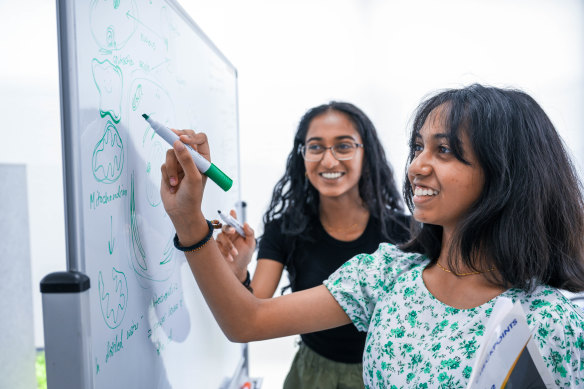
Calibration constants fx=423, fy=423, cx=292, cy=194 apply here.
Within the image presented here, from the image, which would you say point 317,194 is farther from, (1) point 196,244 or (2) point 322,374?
(1) point 196,244

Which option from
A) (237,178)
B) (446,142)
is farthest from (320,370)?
(446,142)

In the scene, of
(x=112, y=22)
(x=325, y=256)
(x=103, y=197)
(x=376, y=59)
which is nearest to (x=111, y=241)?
(x=103, y=197)

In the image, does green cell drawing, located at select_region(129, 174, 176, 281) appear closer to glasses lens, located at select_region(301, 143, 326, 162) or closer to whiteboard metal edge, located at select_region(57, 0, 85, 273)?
whiteboard metal edge, located at select_region(57, 0, 85, 273)

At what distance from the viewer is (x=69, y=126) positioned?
0.58 metres

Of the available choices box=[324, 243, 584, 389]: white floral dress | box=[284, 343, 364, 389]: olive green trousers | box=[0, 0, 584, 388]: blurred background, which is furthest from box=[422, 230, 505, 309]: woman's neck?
box=[0, 0, 584, 388]: blurred background

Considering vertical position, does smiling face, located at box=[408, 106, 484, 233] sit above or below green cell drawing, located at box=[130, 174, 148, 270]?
above

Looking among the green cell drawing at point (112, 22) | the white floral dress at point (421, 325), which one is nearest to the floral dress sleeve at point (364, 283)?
the white floral dress at point (421, 325)

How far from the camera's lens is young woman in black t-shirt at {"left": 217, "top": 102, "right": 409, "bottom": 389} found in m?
1.33

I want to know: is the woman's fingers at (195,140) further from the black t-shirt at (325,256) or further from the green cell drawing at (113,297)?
the black t-shirt at (325,256)

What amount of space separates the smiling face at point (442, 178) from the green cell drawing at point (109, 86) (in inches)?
21.6

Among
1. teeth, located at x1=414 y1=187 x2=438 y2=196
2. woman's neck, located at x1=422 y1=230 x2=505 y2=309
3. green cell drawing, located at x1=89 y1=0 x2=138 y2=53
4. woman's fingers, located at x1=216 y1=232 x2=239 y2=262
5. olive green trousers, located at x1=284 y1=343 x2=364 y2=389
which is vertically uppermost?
green cell drawing, located at x1=89 y1=0 x2=138 y2=53

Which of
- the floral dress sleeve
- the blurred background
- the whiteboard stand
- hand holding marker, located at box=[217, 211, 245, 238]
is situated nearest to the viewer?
the whiteboard stand

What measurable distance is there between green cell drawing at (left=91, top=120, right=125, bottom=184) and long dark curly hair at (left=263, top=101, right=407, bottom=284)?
2.50 ft

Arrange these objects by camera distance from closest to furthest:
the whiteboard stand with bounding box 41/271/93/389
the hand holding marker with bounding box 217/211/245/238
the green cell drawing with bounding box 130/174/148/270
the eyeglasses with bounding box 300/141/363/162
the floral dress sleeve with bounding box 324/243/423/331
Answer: the whiteboard stand with bounding box 41/271/93/389 < the green cell drawing with bounding box 130/174/148/270 < the floral dress sleeve with bounding box 324/243/423/331 < the hand holding marker with bounding box 217/211/245/238 < the eyeglasses with bounding box 300/141/363/162
